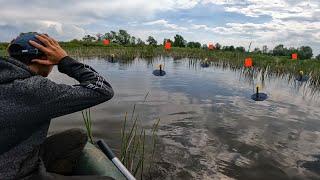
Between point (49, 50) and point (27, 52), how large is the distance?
A: 142mm

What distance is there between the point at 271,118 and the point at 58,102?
687 centimetres

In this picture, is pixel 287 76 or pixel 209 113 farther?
pixel 287 76

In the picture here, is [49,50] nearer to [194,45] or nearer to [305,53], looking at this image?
[305,53]

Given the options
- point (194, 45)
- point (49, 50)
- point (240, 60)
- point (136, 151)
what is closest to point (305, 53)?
point (240, 60)

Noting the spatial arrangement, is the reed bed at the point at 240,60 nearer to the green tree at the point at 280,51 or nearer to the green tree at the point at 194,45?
the green tree at the point at 280,51

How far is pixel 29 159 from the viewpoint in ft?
7.52

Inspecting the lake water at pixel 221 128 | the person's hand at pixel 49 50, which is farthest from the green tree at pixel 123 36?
the person's hand at pixel 49 50

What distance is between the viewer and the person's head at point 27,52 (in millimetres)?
2270

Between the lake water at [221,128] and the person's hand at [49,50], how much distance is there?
2.94m

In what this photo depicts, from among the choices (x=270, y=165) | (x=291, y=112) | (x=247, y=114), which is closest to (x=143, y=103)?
(x=247, y=114)

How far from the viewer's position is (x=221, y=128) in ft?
23.8

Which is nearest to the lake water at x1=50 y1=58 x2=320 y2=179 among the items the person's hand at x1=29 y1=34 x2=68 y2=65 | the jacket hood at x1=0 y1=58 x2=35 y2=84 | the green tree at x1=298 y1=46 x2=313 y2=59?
the person's hand at x1=29 y1=34 x2=68 y2=65

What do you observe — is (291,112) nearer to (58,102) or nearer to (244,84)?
(244,84)

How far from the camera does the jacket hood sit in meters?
2.09
